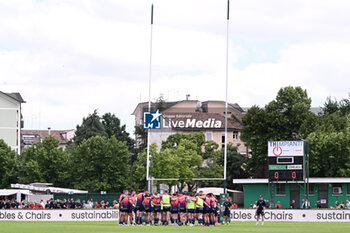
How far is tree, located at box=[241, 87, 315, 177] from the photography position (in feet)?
302

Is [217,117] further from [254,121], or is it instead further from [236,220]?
[236,220]

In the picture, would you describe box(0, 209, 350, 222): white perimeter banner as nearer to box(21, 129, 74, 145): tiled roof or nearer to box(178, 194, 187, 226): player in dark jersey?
box(178, 194, 187, 226): player in dark jersey

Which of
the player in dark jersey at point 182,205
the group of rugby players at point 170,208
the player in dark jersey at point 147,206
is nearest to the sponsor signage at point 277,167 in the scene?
the group of rugby players at point 170,208

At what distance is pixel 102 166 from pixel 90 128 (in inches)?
1227

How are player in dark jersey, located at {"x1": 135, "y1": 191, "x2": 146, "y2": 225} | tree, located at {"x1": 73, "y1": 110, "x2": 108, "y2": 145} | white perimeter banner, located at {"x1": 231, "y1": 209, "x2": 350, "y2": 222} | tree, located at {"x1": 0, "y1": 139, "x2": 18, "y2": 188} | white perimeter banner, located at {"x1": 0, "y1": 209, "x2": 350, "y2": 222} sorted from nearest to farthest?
player in dark jersey, located at {"x1": 135, "y1": 191, "x2": 146, "y2": 225} < white perimeter banner, located at {"x1": 231, "y1": 209, "x2": 350, "y2": 222} < white perimeter banner, located at {"x1": 0, "y1": 209, "x2": 350, "y2": 222} < tree, located at {"x1": 0, "y1": 139, "x2": 18, "y2": 188} < tree, located at {"x1": 73, "y1": 110, "x2": 108, "y2": 145}

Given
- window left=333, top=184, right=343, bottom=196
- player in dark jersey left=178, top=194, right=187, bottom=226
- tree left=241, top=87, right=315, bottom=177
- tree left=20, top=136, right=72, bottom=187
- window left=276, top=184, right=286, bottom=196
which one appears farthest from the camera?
tree left=20, top=136, right=72, bottom=187

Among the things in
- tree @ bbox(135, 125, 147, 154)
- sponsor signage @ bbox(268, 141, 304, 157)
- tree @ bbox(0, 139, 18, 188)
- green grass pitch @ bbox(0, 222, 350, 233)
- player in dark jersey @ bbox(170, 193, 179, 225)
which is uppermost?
tree @ bbox(135, 125, 147, 154)

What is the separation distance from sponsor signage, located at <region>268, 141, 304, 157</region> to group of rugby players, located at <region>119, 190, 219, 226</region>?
15.1 m

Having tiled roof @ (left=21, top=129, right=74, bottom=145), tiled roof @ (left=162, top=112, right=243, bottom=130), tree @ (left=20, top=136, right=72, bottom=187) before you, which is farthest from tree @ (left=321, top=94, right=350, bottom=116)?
tiled roof @ (left=21, top=129, right=74, bottom=145)

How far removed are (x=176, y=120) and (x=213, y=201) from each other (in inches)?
2969

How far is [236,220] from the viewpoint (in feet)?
179

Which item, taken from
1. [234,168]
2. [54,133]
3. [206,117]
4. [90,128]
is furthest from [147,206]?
[54,133]

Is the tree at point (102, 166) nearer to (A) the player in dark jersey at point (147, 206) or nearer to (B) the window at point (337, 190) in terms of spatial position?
(B) the window at point (337, 190)

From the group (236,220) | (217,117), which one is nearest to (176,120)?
(217,117)
